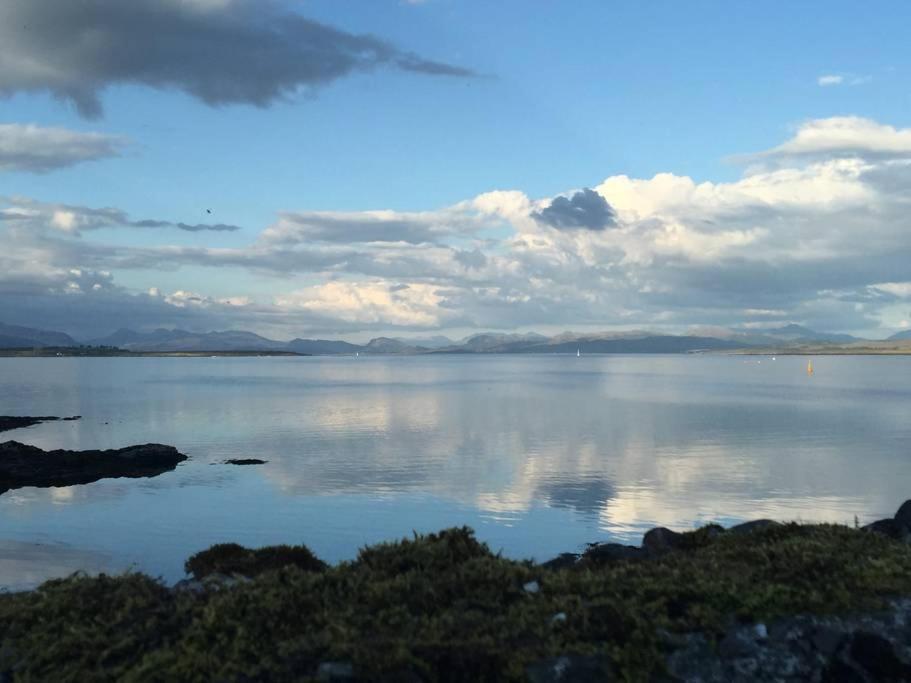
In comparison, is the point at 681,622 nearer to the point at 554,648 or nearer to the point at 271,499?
the point at 554,648

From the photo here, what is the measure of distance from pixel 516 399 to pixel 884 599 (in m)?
115

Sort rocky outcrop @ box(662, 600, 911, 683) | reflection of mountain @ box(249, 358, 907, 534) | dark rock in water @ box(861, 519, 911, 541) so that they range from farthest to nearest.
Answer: reflection of mountain @ box(249, 358, 907, 534)
dark rock in water @ box(861, 519, 911, 541)
rocky outcrop @ box(662, 600, 911, 683)

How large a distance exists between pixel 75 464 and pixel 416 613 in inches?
2087

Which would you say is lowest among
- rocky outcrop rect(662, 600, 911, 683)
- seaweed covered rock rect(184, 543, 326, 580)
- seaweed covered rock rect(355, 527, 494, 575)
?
seaweed covered rock rect(184, 543, 326, 580)

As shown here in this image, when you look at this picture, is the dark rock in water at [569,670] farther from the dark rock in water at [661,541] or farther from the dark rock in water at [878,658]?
the dark rock in water at [661,541]

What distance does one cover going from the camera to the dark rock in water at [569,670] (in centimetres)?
964

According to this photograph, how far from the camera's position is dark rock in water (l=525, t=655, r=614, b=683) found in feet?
31.6

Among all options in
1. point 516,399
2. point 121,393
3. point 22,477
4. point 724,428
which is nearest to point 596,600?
point 22,477

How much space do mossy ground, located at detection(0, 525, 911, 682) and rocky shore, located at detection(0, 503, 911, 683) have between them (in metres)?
0.03

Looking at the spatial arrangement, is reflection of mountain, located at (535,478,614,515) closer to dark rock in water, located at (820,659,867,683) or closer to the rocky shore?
the rocky shore

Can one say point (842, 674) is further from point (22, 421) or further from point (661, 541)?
point (22, 421)

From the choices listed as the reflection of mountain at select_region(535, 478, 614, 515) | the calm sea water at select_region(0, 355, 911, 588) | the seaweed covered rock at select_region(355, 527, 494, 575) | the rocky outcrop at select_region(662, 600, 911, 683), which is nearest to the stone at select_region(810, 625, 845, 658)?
the rocky outcrop at select_region(662, 600, 911, 683)

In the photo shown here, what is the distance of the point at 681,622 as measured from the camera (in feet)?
35.8

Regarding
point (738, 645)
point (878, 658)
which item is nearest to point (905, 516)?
point (878, 658)
